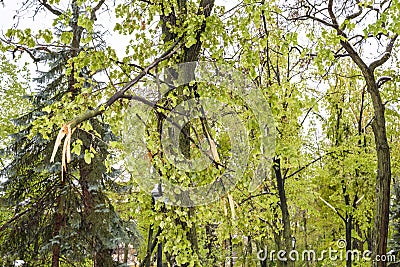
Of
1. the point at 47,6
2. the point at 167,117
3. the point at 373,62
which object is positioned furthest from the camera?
the point at 373,62

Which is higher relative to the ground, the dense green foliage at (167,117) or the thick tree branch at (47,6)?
the thick tree branch at (47,6)

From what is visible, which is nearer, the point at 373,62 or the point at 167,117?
the point at 167,117

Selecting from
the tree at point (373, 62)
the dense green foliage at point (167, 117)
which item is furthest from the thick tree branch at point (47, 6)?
the tree at point (373, 62)

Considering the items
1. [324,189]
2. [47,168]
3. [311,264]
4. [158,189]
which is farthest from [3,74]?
[311,264]

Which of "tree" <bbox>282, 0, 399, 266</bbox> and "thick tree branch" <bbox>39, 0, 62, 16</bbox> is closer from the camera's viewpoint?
"thick tree branch" <bbox>39, 0, 62, 16</bbox>

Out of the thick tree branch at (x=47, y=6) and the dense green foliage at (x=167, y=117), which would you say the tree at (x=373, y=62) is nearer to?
the dense green foliage at (x=167, y=117)

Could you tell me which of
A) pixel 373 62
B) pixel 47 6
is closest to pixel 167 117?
pixel 47 6

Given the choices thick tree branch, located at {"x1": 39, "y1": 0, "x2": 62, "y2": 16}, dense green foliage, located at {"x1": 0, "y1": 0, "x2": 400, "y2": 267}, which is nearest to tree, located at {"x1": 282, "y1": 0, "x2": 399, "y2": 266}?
dense green foliage, located at {"x1": 0, "y1": 0, "x2": 400, "y2": 267}

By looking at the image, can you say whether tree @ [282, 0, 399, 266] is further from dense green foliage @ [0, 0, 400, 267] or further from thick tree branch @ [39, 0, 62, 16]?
thick tree branch @ [39, 0, 62, 16]

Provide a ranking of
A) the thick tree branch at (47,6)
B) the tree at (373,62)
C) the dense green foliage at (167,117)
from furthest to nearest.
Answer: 1. the tree at (373,62)
2. the thick tree branch at (47,6)
3. the dense green foliage at (167,117)

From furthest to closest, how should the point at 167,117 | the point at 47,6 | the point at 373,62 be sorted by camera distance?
the point at 373,62, the point at 47,6, the point at 167,117

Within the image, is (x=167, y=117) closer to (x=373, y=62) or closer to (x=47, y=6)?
(x=47, y=6)

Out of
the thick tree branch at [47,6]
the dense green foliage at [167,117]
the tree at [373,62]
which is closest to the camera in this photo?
the dense green foliage at [167,117]

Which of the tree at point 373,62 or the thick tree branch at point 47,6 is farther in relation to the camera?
the tree at point 373,62
